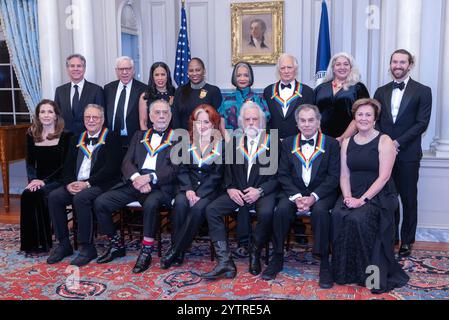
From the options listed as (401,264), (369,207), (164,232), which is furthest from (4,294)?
(401,264)

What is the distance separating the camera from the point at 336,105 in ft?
14.0

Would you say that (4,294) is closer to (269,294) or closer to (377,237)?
(269,294)

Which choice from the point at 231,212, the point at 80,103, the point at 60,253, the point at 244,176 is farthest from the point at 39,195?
the point at 244,176

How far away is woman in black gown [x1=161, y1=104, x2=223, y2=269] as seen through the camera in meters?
4.04

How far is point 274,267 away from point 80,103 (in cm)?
258

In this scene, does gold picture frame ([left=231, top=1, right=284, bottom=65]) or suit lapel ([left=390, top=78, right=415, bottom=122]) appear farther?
gold picture frame ([left=231, top=1, right=284, bottom=65])

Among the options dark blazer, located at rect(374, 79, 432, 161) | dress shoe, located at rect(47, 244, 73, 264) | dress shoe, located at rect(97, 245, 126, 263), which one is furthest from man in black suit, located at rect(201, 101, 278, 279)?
dress shoe, located at rect(47, 244, 73, 264)

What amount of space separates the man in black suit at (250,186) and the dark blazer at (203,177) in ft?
0.27

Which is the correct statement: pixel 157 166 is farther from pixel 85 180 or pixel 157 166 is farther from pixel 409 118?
pixel 409 118

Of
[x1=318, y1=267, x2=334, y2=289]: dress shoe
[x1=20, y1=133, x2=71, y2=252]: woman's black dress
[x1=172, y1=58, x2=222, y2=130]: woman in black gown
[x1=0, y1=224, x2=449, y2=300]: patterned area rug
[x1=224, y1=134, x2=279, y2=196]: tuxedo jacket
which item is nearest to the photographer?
[x1=0, y1=224, x2=449, y2=300]: patterned area rug

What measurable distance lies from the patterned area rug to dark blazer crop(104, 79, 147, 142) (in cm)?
129

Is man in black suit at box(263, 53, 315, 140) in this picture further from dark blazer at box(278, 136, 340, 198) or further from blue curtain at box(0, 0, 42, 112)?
blue curtain at box(0, 0, 42, 112)

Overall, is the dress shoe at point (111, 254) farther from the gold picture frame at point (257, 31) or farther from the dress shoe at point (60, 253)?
the gold picture frame at point (257, 31)

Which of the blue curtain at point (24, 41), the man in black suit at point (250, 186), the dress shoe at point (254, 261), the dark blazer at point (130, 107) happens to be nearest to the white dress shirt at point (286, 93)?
the man in black suit at point (250, 186)
